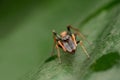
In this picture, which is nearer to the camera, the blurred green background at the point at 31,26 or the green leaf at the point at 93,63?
the green leaf at the point at 93,63

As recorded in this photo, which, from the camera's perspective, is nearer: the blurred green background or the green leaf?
the green leaf

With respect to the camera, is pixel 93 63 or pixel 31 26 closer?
pixel 93 63

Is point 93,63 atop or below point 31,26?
below

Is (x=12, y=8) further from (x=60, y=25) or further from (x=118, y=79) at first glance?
(x=118, y=79)

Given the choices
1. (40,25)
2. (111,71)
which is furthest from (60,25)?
(111,71)

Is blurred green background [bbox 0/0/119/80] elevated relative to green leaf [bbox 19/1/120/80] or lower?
elevated
